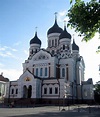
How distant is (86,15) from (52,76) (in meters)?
38.9

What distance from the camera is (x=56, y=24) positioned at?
60.2 metres

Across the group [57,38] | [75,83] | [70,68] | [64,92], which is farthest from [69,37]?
[64,92]

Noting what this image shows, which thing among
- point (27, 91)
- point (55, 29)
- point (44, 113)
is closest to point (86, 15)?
point (44, 113)

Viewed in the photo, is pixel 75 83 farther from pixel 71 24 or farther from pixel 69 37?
pixel 71 24

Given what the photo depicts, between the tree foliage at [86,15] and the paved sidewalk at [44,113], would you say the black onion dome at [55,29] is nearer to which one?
the paved sidewalk at [44,113]

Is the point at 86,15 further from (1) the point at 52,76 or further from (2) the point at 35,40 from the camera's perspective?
(2) the point at 35,40

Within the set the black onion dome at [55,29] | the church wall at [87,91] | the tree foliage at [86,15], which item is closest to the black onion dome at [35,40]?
the black onion dome at [55,29]

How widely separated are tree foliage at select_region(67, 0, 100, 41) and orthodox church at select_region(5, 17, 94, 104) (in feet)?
105

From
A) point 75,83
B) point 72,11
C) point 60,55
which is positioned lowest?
point 75,83

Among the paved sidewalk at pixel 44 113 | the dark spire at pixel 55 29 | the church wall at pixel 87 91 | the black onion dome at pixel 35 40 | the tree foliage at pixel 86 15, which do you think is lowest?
the paved sidewalk at pixel 44 113

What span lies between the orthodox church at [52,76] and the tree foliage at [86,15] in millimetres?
32124

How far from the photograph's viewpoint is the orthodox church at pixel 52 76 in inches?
1746

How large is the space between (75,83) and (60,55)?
9192 millimetres

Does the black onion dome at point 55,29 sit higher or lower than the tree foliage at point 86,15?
higher
